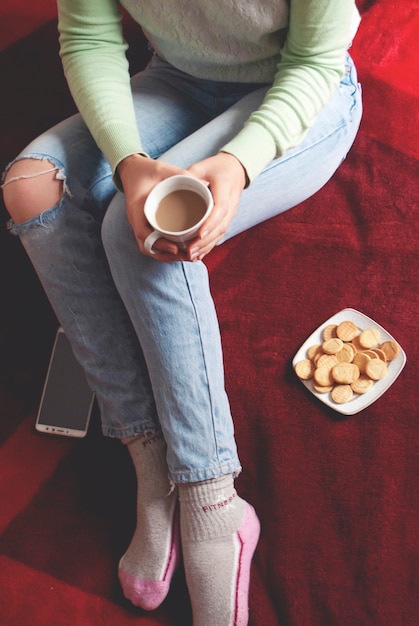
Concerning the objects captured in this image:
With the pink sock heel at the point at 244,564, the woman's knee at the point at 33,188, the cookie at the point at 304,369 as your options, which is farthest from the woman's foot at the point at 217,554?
the woman's knee at the point at 33,188

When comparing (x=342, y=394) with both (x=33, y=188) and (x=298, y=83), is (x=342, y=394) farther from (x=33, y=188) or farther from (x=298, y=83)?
(x=33, y=188)

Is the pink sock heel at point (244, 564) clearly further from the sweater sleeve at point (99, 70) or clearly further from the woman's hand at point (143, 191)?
the sweater sleeve at point (99, 70)

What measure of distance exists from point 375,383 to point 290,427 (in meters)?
0.17

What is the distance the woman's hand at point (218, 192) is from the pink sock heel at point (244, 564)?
1.52 ft

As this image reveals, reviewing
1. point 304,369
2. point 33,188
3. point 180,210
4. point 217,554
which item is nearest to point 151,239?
point 180,210

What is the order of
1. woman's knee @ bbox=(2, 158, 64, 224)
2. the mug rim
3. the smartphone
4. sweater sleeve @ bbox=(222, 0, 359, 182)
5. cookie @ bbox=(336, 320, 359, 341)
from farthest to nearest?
the smartphone < cookie @ bbox=(336, 320, 359, 341) < woman's knee @ bbox=(2, 158, 64, 224) < sweater sleeve @ bbox=(222, 0, 359, 182) < the mug rim

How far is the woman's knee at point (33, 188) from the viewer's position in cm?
98

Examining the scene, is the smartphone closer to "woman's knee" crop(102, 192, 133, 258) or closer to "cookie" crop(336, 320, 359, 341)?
"woman's knee" crop(102, 192, 133, 258)

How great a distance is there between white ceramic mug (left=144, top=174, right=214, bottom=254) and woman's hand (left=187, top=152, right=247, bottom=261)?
2 centimetres

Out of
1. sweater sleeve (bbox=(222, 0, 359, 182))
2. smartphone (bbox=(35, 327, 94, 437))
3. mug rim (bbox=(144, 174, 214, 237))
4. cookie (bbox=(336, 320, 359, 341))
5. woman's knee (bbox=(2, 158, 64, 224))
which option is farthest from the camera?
smartphone (bbox=(35, 327, 94, 437))

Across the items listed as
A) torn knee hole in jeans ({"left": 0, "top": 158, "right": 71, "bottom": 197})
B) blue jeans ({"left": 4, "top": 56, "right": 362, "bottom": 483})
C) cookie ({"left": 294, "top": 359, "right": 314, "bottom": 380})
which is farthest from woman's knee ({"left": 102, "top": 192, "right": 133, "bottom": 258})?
cookie ({"left": 294, "top": 359, "right": 314, "bottom": 380})

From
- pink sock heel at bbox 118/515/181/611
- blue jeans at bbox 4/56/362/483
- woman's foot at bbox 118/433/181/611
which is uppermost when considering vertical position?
blue jeans at bbox 4/56/362/483

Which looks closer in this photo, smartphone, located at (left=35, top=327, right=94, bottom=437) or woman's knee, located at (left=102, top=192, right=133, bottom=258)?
woman's knee, located at (left=102, top=192, right=133, bottom=258)

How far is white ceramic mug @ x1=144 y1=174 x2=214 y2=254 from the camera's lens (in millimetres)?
777
